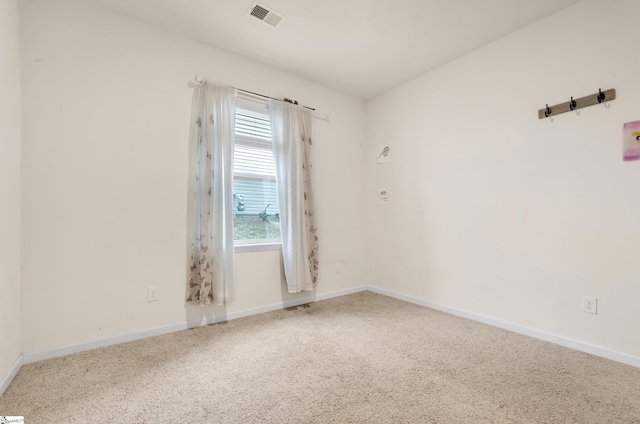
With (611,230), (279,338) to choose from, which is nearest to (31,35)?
(279,338)

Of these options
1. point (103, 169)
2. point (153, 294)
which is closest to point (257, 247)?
point (153, 294)

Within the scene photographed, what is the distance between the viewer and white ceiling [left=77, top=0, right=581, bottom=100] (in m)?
2.00

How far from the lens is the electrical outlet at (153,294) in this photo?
85.1 inches

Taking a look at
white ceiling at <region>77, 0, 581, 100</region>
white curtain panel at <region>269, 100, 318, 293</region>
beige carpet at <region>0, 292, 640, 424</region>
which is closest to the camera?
beige carpet at <region>0, 292, 640, 424</region>

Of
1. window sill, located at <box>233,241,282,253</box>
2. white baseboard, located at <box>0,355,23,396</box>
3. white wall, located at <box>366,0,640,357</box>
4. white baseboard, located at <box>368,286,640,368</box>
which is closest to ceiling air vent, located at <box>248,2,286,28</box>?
white wall, located at <box>366,0,640,357</box>

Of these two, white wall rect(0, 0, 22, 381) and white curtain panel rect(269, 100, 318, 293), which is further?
white curtain panel rect(269, 100, 318, 293)

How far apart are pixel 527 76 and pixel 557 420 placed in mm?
2377

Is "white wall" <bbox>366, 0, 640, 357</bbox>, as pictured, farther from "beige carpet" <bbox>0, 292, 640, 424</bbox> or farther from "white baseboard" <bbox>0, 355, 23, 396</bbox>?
"white baseboard" <bbox>0, 355, 23, 396</bbox>

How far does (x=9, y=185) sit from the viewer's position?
62.6 inches

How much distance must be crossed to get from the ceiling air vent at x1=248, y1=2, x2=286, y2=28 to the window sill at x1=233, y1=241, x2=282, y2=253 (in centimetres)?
195

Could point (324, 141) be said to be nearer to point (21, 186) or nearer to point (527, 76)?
point (527, 76)

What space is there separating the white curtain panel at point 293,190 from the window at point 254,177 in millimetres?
124

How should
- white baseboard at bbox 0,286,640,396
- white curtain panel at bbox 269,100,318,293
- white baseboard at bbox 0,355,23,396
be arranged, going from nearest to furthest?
white baseboard at bbox 0,355,23,396 → white baseboard at bbox 0,286,640,396 → white curtain panel at bbox 269,100,318,293

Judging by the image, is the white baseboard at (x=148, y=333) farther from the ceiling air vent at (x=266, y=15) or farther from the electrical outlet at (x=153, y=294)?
the ceiling air vent at (x=266, y=15)
